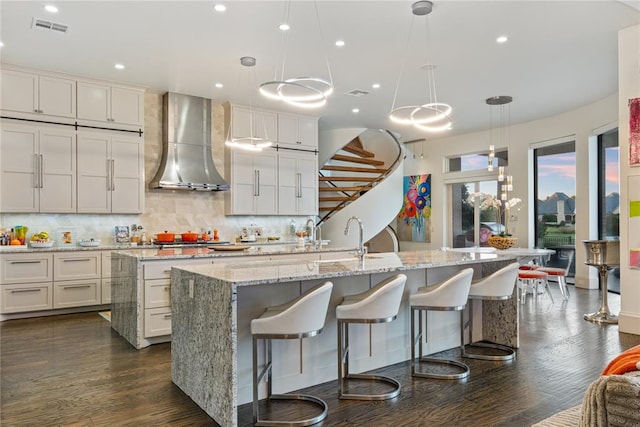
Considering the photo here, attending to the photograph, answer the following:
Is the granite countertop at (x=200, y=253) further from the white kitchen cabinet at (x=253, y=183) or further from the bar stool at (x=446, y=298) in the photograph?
the white kitchen cabinet at (x=253, y=183)

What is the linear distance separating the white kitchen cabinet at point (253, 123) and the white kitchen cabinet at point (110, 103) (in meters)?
1.52

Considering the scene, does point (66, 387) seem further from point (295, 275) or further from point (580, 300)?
point (580, 300)

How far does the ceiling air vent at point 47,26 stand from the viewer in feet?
14.9

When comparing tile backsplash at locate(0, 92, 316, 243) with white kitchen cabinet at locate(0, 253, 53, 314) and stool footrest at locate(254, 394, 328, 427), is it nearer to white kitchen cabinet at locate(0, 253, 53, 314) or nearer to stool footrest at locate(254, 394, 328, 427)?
white kitchen cabinet at locate(0, 253, 53, 314)

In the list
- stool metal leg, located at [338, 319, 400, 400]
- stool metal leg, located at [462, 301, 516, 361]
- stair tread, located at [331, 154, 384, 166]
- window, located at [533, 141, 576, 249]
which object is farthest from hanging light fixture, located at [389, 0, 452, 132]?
window, located at [533, 141, 576, 249]

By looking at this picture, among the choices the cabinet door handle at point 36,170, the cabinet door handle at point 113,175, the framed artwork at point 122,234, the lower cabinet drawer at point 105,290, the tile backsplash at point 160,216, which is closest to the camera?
the cabinet door handle at point 36,170

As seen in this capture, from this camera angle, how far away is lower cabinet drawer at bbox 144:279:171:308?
13.8 ft

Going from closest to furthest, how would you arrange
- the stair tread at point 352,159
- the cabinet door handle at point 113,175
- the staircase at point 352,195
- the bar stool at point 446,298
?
the bar stool at point 446,298 → the cabinet door handle at point 113,175 → the staircase at point 352,195 → the stair tread at point 352,159

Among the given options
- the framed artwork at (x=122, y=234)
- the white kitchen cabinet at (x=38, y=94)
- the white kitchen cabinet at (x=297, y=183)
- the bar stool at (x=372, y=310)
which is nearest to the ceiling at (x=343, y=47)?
the white kitchen cabinet at (x=38, y=94)

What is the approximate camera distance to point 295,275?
9.02ft

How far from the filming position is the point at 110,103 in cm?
647

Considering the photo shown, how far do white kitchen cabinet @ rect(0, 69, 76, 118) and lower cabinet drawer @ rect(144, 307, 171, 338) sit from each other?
11.6 feet

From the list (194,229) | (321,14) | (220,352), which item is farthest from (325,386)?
(194,229)

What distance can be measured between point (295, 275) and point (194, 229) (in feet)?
16.8
